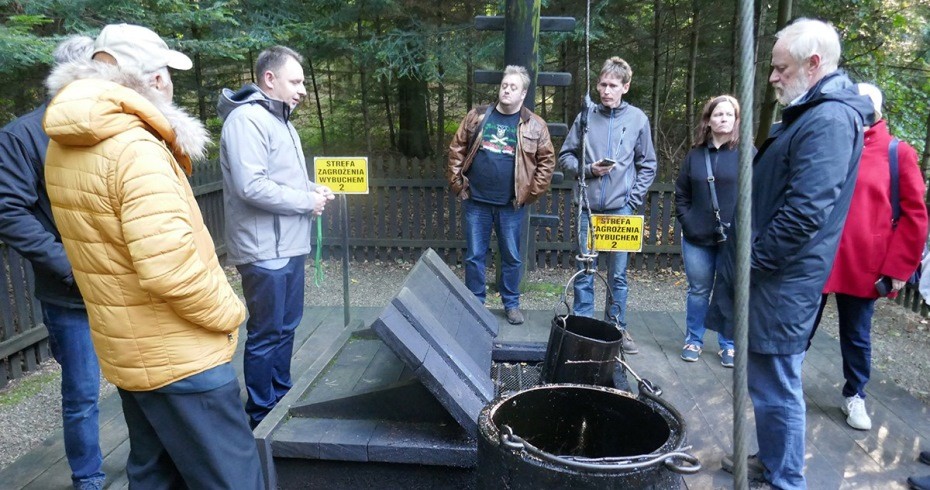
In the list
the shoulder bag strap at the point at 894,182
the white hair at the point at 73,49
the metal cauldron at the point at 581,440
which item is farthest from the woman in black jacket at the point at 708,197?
the white hair at the point at 73,49

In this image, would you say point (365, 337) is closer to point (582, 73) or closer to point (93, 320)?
point (93, 320)

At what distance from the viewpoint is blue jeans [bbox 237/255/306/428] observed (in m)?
3.12

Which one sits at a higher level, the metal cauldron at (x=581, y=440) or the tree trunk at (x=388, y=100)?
the tree trunk at (x=388, y=100)

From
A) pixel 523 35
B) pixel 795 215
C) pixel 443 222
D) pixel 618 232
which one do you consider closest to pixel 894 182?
pixel 795 215

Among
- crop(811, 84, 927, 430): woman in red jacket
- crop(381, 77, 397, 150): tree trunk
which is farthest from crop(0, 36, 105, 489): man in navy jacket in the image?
crop(381, 77, 397, 150): tree trunk

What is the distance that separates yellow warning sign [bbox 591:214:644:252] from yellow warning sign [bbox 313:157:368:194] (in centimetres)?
167

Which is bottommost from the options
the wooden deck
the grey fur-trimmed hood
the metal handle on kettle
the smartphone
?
the wooden deck

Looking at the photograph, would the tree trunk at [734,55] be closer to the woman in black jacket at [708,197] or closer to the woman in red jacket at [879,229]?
the woman in black jacket at [708,197]

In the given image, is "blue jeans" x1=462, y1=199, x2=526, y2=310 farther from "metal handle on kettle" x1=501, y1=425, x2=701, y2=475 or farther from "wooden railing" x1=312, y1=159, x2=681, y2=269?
"metal handle on kettle" x1=501, y1=425, x2=701, y2=475

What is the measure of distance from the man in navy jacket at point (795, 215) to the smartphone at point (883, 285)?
99cm

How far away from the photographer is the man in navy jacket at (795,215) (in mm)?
2434

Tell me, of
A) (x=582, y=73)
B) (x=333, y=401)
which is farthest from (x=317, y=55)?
(x=333, y=401)

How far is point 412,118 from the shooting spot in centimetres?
1051

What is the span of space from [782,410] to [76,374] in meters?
3.09
